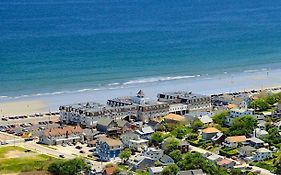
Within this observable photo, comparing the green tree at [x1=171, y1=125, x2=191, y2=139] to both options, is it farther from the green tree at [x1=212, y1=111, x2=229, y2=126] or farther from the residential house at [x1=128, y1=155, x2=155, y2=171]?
the residential house at [x1=128, y1=155, x2=155, y2=171]

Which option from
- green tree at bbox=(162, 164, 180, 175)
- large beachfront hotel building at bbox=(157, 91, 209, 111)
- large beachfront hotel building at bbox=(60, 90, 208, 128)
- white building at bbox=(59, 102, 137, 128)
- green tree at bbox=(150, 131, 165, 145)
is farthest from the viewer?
large beachfront hotel building at bbox=(157, 91, 209, 111)

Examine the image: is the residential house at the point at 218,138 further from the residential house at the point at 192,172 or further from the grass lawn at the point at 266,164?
the residential house at the point at 192,172

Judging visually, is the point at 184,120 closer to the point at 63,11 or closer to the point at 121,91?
the point at 121,91

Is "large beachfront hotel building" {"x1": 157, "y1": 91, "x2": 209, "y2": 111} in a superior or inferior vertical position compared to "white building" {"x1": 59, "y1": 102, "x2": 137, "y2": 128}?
superior

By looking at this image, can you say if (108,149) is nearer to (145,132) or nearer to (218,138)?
(145,132)

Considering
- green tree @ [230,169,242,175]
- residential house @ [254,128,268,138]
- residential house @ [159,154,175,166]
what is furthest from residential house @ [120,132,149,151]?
green tree @ [230,169,242,175]

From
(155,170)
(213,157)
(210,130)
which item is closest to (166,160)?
(155,170)

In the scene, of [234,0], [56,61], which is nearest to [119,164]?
[56,61]
